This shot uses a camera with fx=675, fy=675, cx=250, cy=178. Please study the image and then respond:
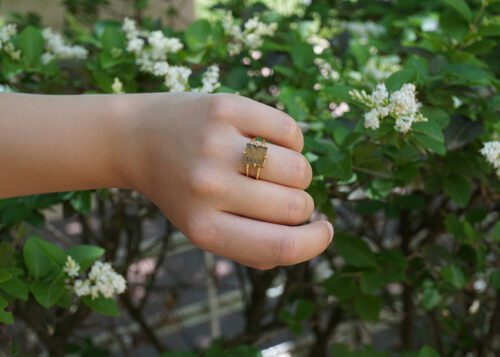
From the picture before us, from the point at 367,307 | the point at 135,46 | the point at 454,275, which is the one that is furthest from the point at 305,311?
the point at 135,46

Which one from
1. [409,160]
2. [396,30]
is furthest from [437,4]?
[409,160]

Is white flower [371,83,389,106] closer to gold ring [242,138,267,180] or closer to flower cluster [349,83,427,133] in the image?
flower cluster [349,83,427,133]

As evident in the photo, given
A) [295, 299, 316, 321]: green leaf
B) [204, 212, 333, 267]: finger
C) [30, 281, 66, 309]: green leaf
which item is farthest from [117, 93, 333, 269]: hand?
[295, 299, 316, 321]: green leaf

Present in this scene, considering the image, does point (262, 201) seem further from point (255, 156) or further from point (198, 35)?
point (198, 35)

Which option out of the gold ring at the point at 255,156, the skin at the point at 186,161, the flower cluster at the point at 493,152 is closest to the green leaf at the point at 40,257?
the skin at the point at 186,161

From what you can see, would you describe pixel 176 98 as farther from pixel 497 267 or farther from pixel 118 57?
pixel 497 267

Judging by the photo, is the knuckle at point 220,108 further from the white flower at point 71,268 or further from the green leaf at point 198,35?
the green leaf at point 198,35
